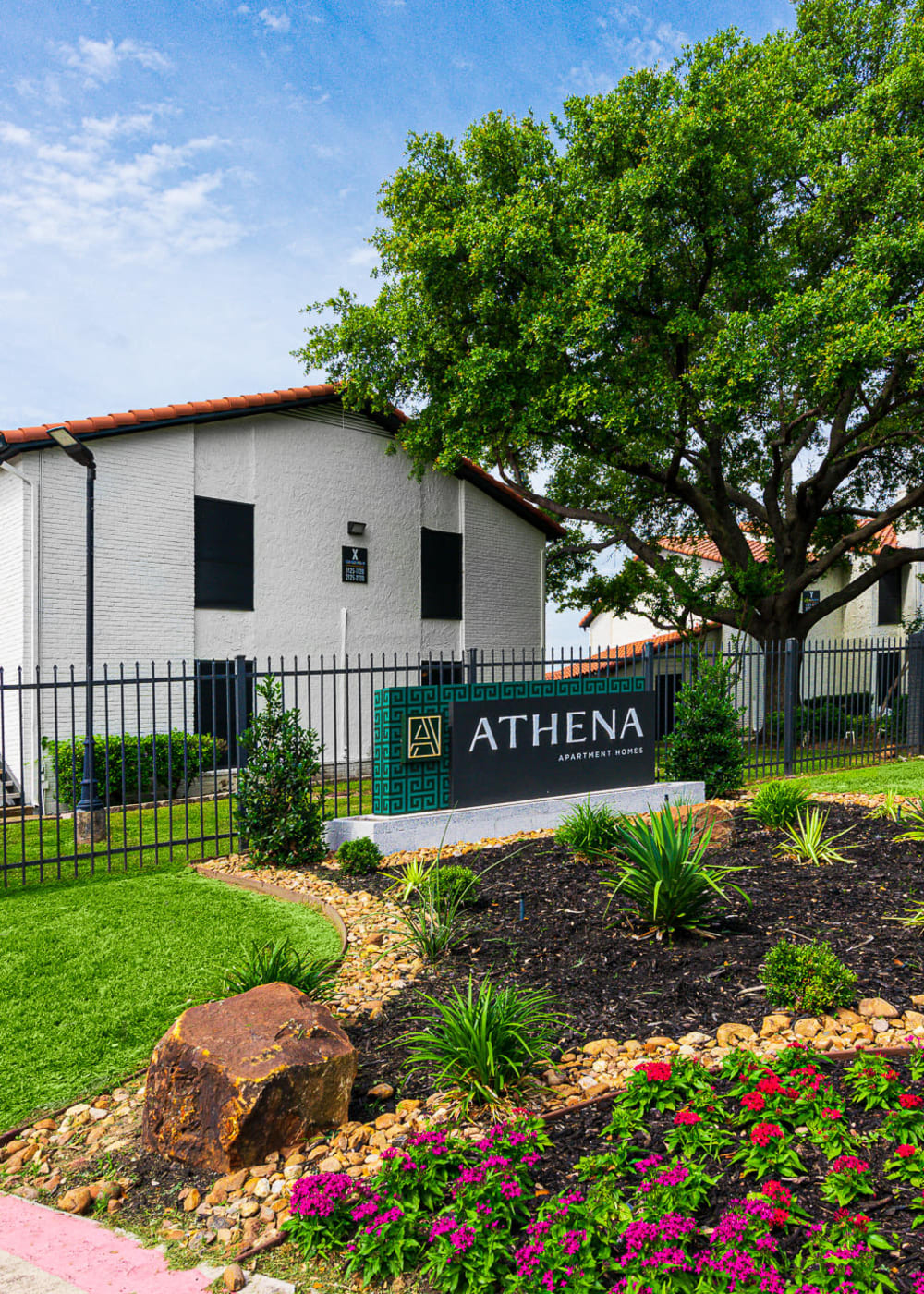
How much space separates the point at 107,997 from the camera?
16.8 feet

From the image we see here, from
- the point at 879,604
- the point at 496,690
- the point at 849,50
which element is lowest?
the point at 496,690

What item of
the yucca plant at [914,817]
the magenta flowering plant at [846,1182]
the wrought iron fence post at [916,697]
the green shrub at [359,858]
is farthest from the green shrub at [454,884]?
the wrought iron fence post at [916,697]

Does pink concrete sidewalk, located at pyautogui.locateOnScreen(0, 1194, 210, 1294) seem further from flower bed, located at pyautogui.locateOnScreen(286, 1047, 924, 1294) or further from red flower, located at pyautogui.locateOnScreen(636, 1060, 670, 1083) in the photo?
red flower, located at pyautogui.locateOnScreen(636, 1060, 670, 1083)

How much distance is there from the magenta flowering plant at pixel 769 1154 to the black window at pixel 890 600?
30.9 metres

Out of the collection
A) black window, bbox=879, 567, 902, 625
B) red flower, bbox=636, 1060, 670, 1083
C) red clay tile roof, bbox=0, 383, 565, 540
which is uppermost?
red clay tile roof, bbox=0, 383, 565, 540

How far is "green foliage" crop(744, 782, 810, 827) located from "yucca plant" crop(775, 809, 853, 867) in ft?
0.63

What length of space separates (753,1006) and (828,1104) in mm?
1134

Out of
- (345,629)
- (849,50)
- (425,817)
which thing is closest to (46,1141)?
(425,817)

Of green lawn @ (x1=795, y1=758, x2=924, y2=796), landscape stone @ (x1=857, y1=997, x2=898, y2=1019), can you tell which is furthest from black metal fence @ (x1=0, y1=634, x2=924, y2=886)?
landscape stone @ (x1=857, y1=997, x2=898, y2=1019)

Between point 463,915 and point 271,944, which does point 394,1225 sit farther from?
point 463,915

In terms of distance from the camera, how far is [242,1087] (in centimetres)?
332

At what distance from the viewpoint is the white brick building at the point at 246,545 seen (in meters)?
13.4

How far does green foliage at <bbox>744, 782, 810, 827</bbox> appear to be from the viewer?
805 cm

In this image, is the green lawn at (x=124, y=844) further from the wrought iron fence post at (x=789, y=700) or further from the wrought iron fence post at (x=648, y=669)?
the wrought iron fence post at (x=789, y=700)
